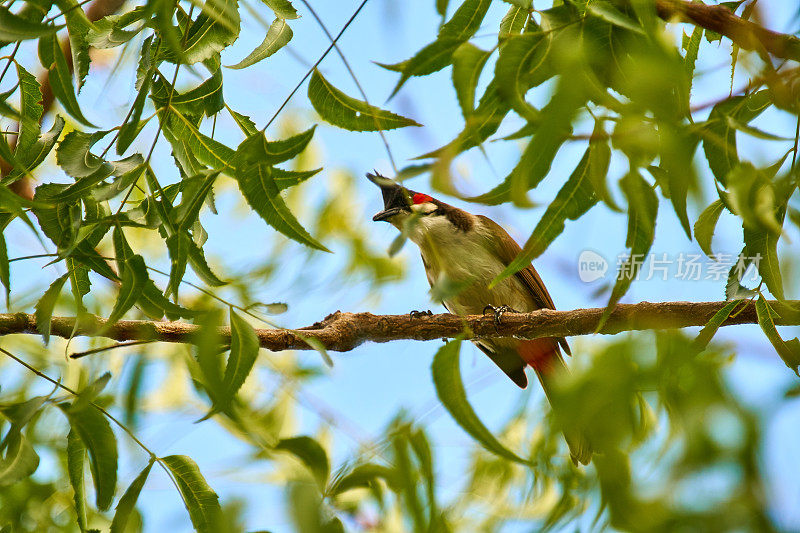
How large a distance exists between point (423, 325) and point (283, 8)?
1.42 meters

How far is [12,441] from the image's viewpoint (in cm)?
170

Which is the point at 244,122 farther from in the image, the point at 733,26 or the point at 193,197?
the point at 733,26

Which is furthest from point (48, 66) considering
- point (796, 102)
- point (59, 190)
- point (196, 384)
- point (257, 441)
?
point (796, 102)

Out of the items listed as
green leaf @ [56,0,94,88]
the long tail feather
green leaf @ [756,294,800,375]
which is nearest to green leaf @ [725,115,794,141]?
green leaf @ [756,294,800,375]

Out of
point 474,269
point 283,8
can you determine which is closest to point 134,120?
point 283,8

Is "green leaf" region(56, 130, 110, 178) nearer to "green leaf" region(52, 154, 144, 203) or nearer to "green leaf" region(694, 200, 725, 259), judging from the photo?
"green leaf" region(52, 154, 144, 203)

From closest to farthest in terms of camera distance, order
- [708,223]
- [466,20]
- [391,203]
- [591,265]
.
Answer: [466,20] → [708,223] → [591,265] → [391,203]

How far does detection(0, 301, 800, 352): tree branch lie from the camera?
224 centimetres

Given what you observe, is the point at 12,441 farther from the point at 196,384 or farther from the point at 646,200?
the point at 646,200

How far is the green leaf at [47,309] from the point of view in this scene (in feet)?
5.79

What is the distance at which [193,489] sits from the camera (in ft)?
6.35

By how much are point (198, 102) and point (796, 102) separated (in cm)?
144

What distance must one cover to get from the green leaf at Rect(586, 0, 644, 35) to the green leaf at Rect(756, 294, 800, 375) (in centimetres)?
100

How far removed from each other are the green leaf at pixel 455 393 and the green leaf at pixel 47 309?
102cm
